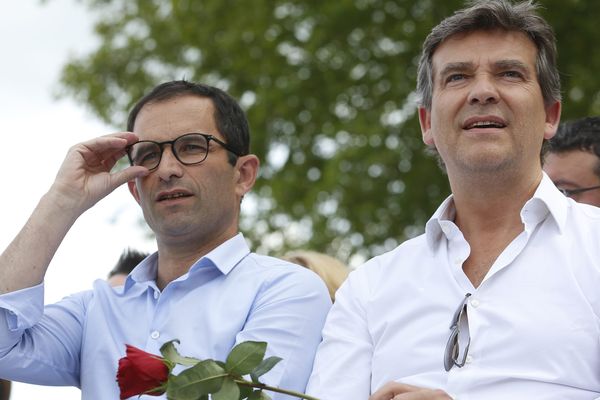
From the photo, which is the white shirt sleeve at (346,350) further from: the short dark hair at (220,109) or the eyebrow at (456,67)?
the short dark hair at (220,109)

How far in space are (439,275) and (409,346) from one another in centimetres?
28

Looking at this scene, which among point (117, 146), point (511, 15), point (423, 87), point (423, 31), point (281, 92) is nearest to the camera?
point (511, 15)

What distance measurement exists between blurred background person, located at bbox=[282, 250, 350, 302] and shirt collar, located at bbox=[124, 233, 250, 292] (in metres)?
1.45

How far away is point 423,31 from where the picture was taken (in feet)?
40.9

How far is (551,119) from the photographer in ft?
12.9

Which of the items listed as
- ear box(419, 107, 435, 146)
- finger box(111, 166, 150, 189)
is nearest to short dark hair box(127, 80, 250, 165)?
finger box(111, 166, 150, 189)

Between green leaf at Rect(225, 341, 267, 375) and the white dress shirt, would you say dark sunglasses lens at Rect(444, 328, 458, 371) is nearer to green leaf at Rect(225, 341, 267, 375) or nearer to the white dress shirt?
the white dress shirt

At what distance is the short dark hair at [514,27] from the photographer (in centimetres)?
377

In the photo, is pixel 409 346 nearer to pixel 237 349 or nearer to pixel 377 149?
pixel 237 349

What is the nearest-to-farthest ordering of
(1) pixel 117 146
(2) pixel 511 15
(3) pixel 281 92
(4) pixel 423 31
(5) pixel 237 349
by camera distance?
(5) pixel 237 349
(2) pixel 511 15
(1) pixel 117 146
(4) pixel 423 31
(3) pixel 281 92

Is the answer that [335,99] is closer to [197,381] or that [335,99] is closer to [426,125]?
[426,125]

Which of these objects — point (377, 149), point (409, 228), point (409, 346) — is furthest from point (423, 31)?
point (409, 346)

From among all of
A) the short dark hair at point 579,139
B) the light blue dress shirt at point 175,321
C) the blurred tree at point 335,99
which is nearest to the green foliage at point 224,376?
the light blue dress shirt at point 175,321

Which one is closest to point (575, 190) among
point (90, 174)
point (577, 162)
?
point (577, 162)
